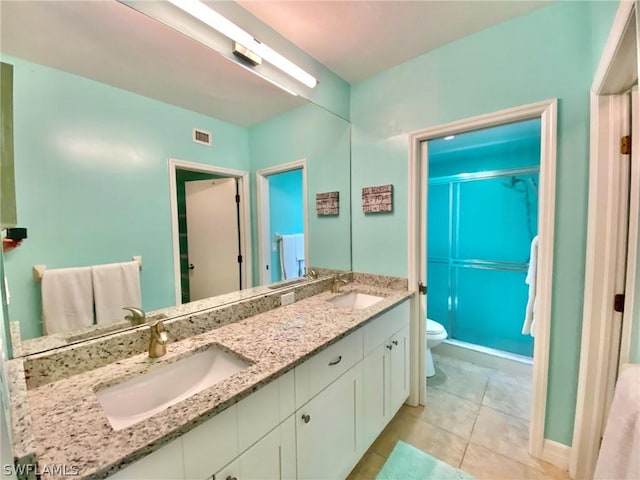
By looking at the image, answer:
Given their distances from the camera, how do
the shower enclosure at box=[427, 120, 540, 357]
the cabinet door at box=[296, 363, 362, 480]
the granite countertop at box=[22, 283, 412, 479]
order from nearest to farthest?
the granite countertop at box=[22, 283, 412, 479] < the cabinet door at box=[296, 363, 362, 480] < the shower enclosure at box=[427, 120, 540, 357]

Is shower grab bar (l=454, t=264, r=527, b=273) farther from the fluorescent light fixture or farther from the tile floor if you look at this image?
the fluorescent light fixture

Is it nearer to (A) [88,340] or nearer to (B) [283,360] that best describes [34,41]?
(A) [88,340]

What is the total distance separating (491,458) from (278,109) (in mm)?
2511

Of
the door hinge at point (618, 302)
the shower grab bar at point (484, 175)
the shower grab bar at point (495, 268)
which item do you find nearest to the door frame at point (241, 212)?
the door hinge at point (618, 302)

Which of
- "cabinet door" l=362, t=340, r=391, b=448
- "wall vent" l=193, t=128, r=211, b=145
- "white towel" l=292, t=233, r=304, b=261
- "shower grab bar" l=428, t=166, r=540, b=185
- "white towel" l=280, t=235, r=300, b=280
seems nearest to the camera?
"wall vent" l=193, t=128, r=211, b=145

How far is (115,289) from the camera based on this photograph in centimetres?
105

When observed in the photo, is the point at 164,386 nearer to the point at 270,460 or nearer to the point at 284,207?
the point at 270,460

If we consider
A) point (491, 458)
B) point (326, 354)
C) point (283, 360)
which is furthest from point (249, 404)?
point (491, 458)

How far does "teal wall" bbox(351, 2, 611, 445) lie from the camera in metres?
1.32

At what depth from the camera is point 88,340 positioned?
3.19 feet

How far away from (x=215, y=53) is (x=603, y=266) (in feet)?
7.13

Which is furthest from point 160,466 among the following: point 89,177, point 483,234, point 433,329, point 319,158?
point 483,234

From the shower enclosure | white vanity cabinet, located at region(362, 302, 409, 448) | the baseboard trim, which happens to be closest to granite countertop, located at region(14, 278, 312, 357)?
white vanity cabinet, located at region(362, 302, 409, 448)

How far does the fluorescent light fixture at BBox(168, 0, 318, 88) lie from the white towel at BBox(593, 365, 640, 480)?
2026mm
